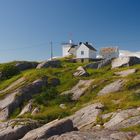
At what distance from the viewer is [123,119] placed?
133 feet

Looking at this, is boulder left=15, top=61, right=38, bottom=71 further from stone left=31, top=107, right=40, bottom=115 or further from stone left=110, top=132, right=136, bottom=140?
stone left=110, top=132, right=136, bottom=140

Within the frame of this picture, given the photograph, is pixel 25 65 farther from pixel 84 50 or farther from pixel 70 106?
pixel 70 106

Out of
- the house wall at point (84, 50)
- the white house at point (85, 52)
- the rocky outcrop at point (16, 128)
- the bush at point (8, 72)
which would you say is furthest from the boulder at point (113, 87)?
the house wall at point (84, 50)

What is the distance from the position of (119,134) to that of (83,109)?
1560cm

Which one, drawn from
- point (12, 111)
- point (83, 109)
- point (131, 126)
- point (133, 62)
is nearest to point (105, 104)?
point (83, 109)

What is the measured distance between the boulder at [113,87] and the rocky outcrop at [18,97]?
1339 cm

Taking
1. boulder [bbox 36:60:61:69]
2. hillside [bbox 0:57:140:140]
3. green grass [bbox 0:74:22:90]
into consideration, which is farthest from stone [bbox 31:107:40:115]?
boulder [bbox 36:60:61:69]

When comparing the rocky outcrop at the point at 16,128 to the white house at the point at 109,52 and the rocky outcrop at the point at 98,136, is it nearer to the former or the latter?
the rocky outcrop at the point at 98,136

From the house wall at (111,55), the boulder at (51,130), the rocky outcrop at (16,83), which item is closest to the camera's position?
the boulder at (51,130)

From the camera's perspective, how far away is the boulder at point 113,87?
60866 millimetres

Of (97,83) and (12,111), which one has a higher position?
(97,83)

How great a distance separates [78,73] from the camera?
83750 mm

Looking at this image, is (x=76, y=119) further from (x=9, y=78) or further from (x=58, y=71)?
(x=9, y=78)

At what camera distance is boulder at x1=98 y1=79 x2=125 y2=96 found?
2396 inches
